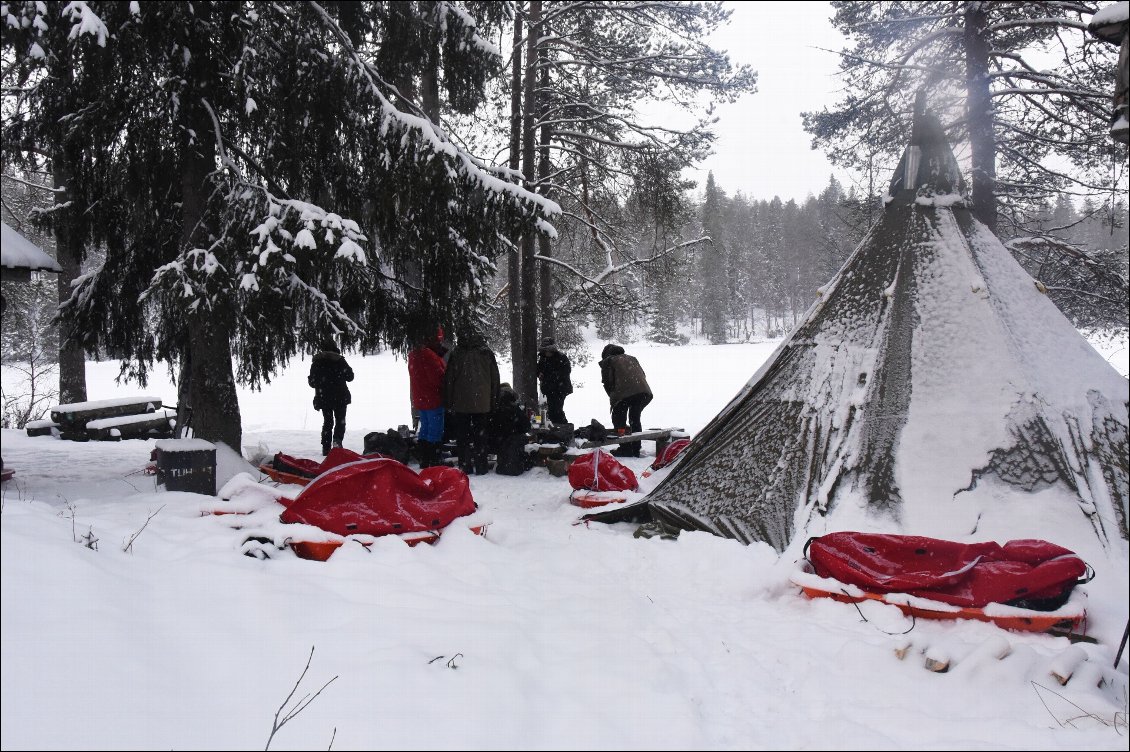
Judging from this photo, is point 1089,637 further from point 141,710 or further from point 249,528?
point 249,528

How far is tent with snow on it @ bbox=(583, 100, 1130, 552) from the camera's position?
4.25 meters

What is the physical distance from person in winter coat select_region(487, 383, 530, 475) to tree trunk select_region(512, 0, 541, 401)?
10.5 feet

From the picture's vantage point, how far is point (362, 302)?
712 centimetres

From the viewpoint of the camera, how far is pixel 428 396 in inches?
317

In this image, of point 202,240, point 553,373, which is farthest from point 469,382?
point 202,240

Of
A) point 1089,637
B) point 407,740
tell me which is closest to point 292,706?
point 407,740

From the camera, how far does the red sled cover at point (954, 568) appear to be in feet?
11.3

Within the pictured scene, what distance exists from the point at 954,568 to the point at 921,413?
131 cm

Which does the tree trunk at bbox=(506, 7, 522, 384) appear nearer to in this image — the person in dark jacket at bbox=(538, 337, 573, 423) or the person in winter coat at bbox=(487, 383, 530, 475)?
the person in dark jacket at bbox=(538, 337, 573, 423)

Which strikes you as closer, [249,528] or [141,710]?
[141,710]

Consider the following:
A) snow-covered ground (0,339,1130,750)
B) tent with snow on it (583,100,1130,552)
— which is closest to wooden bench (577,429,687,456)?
tent with snow on it (583,100,1130,552)

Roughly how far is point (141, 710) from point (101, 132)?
6.08 meters

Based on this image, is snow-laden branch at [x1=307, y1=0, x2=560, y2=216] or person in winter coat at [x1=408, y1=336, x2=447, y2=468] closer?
snow-laden branch at [x1=307, y1=0, x2=560, y2=216]

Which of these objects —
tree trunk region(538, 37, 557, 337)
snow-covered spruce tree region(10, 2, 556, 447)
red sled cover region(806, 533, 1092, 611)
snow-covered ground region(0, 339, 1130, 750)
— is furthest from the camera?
tree trunk region(538, 37, 557, 337)
